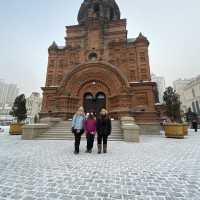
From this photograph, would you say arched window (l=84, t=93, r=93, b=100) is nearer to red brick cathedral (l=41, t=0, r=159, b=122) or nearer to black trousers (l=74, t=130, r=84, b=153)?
red brick cathedral (l=41, t=0, r=159, b=122)

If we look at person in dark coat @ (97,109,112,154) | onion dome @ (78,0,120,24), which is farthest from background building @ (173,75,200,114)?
person in dark coat @ (97,109,112,154)

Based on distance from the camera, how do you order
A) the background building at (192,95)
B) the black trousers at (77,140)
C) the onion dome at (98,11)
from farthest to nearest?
1. the background building at (192,95)
2. the onion dome at (98,11)
3. the black trousers at (77,140)

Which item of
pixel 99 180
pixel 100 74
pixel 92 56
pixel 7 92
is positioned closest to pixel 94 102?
pixel 100 74

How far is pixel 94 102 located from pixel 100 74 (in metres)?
3.24

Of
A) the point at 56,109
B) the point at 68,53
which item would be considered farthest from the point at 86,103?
the point at 68,53

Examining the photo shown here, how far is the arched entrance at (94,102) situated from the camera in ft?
54.0

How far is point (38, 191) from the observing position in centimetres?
263

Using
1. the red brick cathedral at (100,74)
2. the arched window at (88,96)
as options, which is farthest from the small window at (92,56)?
the arched window at (88,96)

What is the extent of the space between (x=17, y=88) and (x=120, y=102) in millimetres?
109768

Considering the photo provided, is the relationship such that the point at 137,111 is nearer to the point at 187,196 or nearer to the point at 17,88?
the point at 187,196

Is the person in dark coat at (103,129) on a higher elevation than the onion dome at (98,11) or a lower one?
lower

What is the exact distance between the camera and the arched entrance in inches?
648

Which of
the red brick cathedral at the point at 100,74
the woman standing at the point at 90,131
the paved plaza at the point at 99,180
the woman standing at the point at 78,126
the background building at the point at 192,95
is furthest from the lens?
the background building at the point at 192,95

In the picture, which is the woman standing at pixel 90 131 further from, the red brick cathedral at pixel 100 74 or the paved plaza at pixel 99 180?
the red brick cathedral at pixel 100 74
